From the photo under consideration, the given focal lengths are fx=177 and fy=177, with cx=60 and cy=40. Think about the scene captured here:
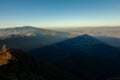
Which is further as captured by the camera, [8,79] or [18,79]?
[18,79]

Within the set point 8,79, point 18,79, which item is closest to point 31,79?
Answer: point 18,79

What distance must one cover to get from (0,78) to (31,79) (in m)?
47.2

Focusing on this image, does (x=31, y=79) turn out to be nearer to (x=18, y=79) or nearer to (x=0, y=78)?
(x=18, y=79)

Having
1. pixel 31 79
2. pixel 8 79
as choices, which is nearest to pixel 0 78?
pixel 8 79

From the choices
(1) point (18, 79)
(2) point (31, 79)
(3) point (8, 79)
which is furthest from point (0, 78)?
(2) point (31, 79)

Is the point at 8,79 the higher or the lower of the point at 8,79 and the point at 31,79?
the higher

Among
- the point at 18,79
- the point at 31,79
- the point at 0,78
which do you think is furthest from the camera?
the point at 31,79

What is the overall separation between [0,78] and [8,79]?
7984mm

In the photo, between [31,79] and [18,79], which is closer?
[18,79]

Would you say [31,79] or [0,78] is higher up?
[0,78]

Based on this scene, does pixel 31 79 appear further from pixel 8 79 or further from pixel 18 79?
pixel 8 79

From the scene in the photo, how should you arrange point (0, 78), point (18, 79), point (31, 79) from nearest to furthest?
point (0, 78) → point (18, 79) → point (31, 79)

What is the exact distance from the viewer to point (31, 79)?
185 meters

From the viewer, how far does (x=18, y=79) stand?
534 ft
